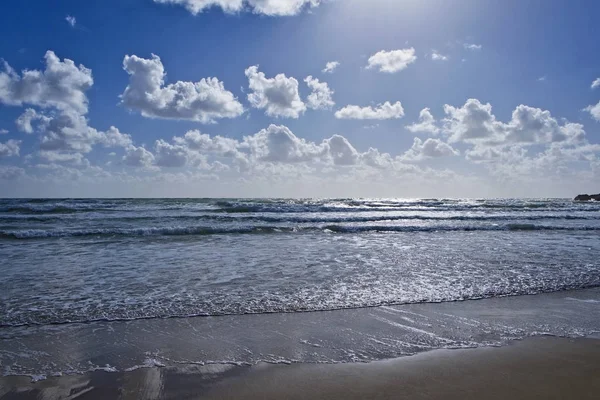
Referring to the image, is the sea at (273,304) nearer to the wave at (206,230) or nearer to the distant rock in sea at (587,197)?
the wave at (206,230)

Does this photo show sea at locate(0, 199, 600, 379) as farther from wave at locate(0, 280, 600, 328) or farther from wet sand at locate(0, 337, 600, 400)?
wet sand at locate(0, 337, 600, 400)

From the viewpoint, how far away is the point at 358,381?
11.5 feet

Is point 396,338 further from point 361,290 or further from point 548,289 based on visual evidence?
point 548,289

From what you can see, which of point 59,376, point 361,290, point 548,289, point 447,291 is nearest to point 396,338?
point 361,290

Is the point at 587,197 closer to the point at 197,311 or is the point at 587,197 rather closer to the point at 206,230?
the point at 206,230

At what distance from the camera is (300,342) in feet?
14.8

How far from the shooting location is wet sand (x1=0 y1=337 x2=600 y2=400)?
10.8ft

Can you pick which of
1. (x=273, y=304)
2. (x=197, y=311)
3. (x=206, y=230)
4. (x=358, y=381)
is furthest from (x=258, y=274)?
(x=206, y=230)

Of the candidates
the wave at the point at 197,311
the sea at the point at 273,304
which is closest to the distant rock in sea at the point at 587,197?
the sea at the point at 273,304

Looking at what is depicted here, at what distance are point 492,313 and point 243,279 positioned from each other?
4.75 metres

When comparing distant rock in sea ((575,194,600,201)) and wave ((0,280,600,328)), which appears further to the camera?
distant rock in sea ((575,194,600,201))

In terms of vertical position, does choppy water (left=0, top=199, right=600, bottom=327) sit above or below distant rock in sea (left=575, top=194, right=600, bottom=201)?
below

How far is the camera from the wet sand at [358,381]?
329 cm

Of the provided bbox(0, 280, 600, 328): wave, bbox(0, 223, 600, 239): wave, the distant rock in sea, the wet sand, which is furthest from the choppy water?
the distant rock in sea
